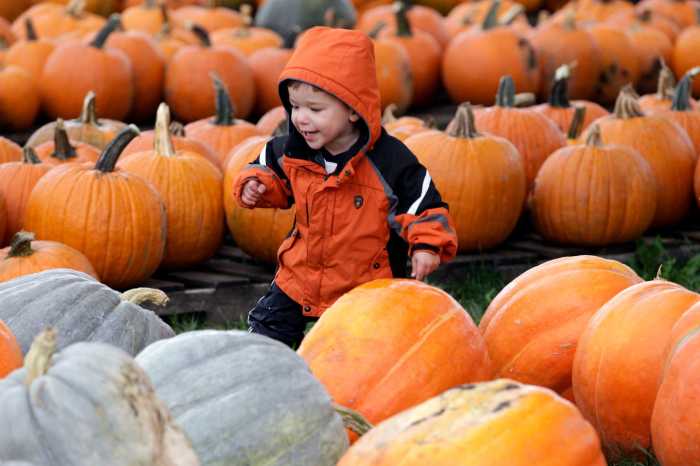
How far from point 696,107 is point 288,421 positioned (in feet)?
14.7

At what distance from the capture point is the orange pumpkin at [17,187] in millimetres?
4746

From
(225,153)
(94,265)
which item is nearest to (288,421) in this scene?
(94,265)

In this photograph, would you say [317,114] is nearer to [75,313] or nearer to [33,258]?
[75,313]

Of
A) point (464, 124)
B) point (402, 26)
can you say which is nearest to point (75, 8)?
point (402, 26)

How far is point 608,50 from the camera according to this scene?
7719 millimetres

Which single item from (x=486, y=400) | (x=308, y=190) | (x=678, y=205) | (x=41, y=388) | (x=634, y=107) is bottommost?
(x=678, y=205)

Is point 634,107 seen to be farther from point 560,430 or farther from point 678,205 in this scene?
point 560,430

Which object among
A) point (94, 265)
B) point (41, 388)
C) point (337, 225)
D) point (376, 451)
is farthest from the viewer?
point (94, 265)

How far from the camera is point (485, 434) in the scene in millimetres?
2057

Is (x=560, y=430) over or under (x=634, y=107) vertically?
over

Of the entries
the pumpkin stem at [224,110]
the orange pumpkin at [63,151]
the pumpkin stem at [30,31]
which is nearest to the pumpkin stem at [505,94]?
the pumpkin stem at [224,110]

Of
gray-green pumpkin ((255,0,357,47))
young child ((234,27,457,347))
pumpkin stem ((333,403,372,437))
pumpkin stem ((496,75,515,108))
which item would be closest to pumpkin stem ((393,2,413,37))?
gray-green pumpkin ((255,0,357,47))

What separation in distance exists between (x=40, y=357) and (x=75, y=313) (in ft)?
3.76

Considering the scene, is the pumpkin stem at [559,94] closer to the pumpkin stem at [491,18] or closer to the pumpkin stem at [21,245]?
the pumpkin stem at [491,18]
